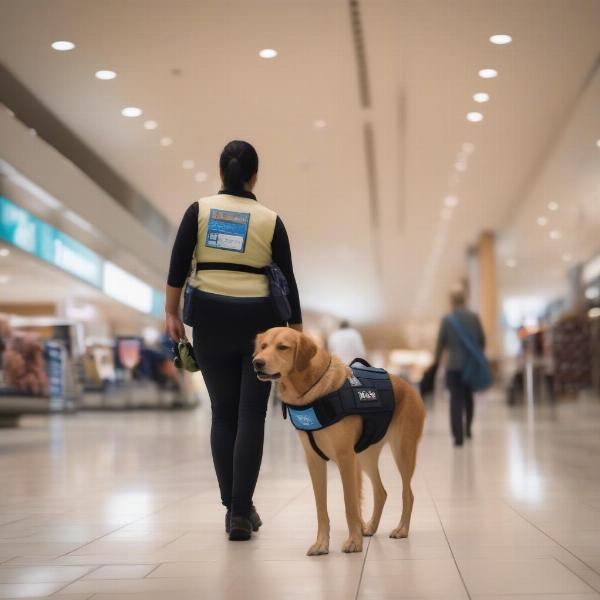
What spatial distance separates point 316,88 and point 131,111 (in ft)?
8.56

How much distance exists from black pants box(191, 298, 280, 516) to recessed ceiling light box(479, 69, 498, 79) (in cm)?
812

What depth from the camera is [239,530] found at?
3639mm

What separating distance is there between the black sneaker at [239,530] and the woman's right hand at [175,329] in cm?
74

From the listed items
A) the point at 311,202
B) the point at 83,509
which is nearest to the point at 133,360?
the point at 311,202

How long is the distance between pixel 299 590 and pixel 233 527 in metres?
0.97

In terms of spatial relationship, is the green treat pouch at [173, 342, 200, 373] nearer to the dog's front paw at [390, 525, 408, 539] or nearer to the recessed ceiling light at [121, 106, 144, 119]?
the dog's front paw at [390, 525, 408, 539]

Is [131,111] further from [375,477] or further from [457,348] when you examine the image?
[375,477]

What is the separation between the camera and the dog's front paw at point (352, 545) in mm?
3285

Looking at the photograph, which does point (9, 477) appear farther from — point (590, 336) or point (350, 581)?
point (590, 336)

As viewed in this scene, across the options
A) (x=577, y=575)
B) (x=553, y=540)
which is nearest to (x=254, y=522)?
(x=553, y=540)

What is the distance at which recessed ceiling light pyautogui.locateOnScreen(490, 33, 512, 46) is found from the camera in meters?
9.92

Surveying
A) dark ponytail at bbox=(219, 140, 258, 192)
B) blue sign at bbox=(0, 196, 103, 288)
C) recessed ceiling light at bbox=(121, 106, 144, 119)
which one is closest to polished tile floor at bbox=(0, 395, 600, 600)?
dark ponytail at bbox=(219, 140, 258, 192)

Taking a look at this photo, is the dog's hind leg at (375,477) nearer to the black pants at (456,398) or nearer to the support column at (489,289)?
the black pants at (456,398)

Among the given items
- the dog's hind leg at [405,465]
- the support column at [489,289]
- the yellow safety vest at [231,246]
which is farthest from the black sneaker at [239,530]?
the support column at [489,289]
